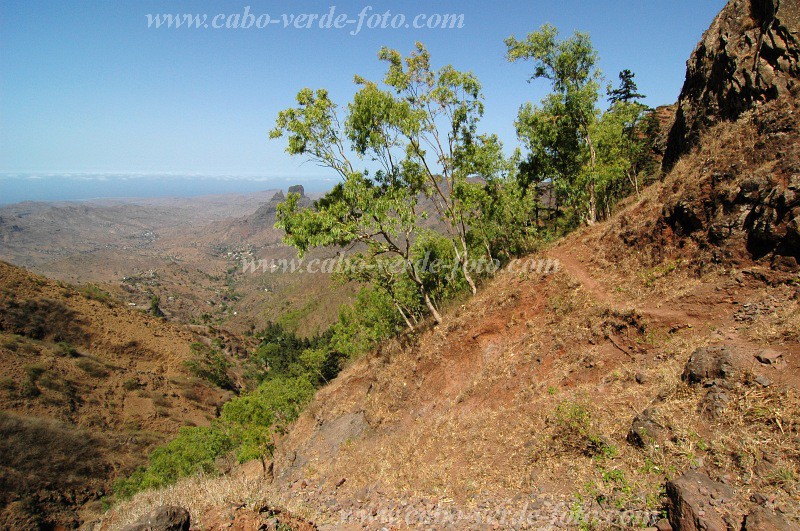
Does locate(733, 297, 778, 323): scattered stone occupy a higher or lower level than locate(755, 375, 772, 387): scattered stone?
higher

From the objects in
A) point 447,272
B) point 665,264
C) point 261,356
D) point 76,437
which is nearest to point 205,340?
point 261,356

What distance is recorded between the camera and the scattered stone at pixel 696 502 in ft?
15.0

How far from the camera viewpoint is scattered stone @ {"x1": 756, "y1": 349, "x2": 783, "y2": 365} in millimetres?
6547

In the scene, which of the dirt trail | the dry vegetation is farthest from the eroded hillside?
the dirt trail

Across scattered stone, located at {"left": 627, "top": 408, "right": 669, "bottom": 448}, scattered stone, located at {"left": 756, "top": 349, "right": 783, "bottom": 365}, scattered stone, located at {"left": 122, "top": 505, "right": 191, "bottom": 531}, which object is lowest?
scattered stone, located at {"left": 122, "top": 505, "right": 191, "bottom": 531}

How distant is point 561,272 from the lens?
45.9ft

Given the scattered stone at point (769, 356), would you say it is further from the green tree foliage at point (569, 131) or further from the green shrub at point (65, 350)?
the green shrub at point (65, 350)

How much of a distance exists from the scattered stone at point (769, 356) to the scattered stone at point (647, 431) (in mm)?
1912

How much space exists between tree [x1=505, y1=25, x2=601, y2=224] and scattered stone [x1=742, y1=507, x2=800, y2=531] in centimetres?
1746

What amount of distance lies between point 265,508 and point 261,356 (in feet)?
278

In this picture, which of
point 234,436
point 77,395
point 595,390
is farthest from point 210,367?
point 595,390

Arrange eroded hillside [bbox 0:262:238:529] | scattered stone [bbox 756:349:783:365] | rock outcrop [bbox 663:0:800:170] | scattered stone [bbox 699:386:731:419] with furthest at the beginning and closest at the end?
eroded hillside [bbox 0:262:238:529] < rock outcrop [bbox 663:0:800:170] < scattered stone [bbox 756:349:783:365] < scattered stone [bbox 699:386:731:419]

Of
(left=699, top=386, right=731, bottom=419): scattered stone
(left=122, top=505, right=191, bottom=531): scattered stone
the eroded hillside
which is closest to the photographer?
(left=122, top=505, right=191, bottom=531): scattered stone

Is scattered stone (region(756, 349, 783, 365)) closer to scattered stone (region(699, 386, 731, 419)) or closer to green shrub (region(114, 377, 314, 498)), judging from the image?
scattered stone (region(699, 386, 731, 419))
